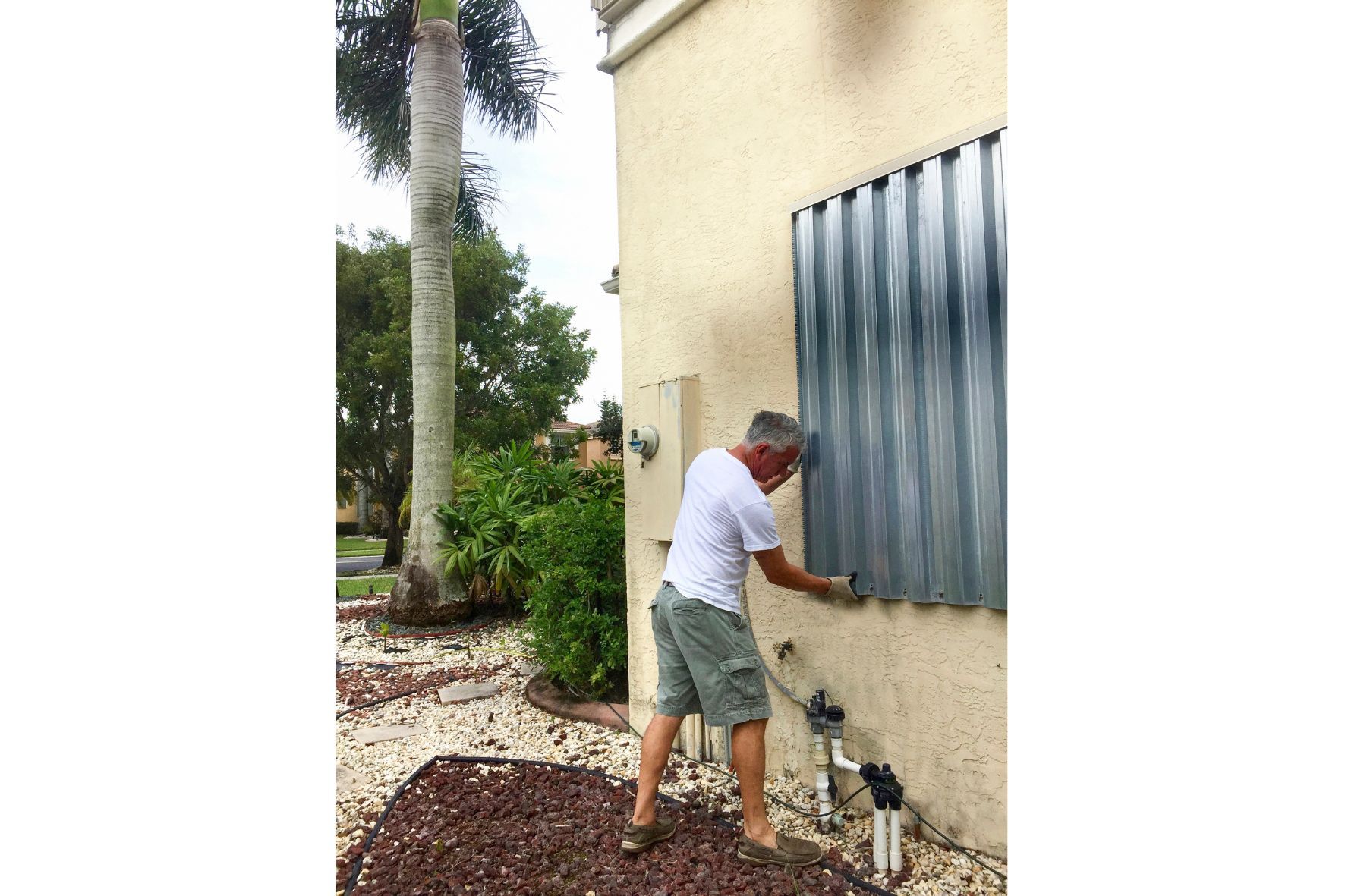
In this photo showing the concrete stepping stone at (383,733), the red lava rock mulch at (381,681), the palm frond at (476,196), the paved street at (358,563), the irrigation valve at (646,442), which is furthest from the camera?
the paved street at (358,563)

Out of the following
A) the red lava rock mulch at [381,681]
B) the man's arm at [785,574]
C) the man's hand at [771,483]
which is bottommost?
the red lava rock mulch at [381,681]

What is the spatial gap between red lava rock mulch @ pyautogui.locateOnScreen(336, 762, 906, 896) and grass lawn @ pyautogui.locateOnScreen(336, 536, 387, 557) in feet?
68.2

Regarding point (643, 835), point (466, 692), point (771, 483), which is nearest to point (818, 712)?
point (643, 835)

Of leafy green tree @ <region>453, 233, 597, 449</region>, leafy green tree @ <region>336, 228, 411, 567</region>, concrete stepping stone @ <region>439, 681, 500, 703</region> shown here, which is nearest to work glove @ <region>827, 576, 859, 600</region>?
concrete stepping stone @ <region>439, 681, 500, 703</region>

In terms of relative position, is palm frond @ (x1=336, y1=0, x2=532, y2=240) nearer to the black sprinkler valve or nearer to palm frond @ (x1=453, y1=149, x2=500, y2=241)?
palm frond @ (x1=453, y1=149, x2=500, y2=241)

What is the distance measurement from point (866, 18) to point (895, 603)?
2.32 meters

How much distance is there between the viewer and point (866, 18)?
2941 mm

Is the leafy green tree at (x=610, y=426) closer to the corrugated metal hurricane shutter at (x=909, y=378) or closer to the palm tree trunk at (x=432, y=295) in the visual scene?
the palm tree trunk at (x=432, y=295)

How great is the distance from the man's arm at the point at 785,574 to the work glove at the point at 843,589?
3.3 inches

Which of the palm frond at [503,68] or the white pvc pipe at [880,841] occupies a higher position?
the palm frond at [503,68]

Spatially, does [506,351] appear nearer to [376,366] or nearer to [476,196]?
[376,366]

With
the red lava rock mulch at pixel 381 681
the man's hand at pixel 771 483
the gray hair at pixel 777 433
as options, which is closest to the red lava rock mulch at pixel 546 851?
the man's hand at pixel 771 483

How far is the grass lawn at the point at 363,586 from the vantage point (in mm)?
12741
